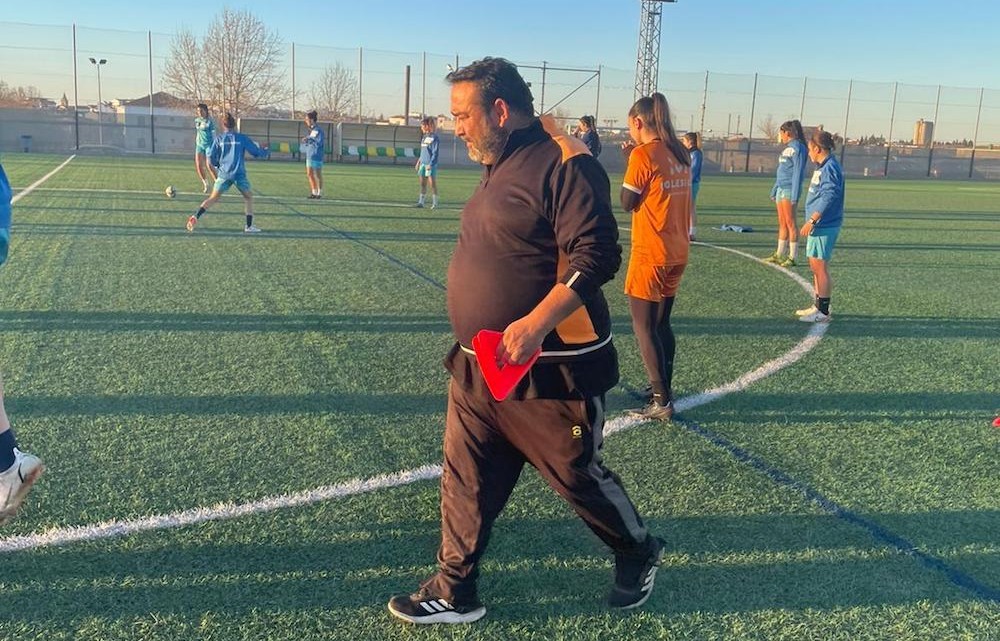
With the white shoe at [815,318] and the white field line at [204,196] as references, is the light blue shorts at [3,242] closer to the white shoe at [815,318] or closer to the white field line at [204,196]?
the white shoe at [815,318]

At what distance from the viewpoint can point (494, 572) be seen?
123 inches

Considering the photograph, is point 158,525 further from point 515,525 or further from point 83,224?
point 83,224

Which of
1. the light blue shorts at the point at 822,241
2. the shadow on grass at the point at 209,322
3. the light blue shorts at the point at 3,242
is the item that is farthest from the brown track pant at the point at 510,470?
the light blue shorts at the point at 822,241

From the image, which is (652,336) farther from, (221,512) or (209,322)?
(209,322)

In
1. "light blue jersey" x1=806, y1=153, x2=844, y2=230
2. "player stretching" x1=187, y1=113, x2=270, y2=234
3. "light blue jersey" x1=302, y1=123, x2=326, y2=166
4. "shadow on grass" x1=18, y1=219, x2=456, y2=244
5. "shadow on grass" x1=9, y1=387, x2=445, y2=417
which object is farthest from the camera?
"light blue jersey" x1=302, y1=123, x2=326, y2=166

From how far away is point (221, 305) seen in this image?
24.4 feet

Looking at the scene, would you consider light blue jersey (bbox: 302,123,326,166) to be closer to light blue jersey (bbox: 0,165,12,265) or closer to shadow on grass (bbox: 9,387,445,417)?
shadow on grass (bbox: 9,387,445,417)

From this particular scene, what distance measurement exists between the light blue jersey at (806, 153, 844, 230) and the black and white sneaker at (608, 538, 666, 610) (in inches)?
222

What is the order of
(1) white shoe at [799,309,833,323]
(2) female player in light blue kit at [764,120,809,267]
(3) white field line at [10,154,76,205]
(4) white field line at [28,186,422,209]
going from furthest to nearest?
(4) white field line at [28,186,422,209] → (3) white field line at [10,154,76,205] → (2) female player in light blue kit at [764,120,809,267] → (1) white shoe at [799,309,833,323]

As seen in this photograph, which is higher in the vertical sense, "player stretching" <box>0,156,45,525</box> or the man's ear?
the man's ear

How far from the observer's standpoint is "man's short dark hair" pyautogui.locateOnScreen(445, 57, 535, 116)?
2.55 meters

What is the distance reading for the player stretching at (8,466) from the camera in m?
3.15

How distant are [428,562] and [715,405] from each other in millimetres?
2642

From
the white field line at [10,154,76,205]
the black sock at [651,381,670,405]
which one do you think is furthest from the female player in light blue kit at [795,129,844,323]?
the white field line at [10,154,76,205]
